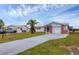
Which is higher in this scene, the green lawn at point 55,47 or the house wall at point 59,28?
the house wall at point 59,28

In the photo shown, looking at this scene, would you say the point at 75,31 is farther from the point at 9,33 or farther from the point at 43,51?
the point at 9,33

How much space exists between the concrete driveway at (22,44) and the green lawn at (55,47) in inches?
1.3

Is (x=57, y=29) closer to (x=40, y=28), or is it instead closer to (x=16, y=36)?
(x=40, y=28)

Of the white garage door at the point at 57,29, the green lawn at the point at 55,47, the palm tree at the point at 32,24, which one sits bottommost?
the green lawn at the point at 55,47

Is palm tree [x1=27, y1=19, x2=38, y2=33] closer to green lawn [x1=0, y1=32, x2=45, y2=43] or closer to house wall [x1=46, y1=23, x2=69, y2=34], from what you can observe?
green lawn [x1=0, y1=32, x2=45, y2=43]

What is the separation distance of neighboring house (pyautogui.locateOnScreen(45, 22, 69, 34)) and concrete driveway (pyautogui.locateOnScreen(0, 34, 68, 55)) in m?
0.03

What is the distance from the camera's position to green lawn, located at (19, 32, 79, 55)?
224 cm

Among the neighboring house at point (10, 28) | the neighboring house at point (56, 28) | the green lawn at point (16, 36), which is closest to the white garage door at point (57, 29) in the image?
the neighboring house at point (56, 28)

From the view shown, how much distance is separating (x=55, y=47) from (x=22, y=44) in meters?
0.28

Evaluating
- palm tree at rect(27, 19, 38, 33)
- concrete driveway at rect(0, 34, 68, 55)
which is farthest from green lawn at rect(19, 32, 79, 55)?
palm tree at rect(27, 19, 38, 33)

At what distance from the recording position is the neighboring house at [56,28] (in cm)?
227

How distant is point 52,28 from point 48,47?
168mm

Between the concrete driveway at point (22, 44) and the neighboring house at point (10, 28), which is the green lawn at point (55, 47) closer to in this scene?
the concrete driveway at point (22, 44)

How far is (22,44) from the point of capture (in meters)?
2.27
